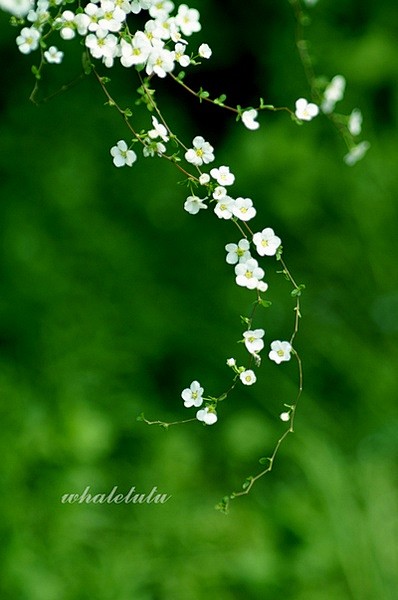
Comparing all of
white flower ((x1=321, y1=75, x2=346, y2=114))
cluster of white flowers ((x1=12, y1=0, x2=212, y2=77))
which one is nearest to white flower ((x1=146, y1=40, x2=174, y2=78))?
cluster of white flowers ((x1=12, y1=0, x2=212, y2=77))

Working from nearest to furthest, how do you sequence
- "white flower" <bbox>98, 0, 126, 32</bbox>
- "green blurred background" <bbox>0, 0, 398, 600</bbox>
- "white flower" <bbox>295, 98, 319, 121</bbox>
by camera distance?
"white flower" <bbox>98, 0, 126, 32</bbox> < "white flower" <bbox>295, 98, 319, 121</bbox> < "green blurred background" <bbox>0, 0, 398, 600</bbox>

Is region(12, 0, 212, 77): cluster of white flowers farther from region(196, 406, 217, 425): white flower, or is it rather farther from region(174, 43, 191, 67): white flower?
region(196, 406, 217, 425): white flower

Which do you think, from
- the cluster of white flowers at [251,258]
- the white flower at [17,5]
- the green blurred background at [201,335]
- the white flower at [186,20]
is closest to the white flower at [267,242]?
the cluster of white flowers at [251,258]

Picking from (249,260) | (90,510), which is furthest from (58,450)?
(249,260)

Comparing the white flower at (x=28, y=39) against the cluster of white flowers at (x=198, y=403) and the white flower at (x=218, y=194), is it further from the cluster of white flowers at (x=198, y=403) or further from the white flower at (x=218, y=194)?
the cluster of white flowers at (x=198, y=403)

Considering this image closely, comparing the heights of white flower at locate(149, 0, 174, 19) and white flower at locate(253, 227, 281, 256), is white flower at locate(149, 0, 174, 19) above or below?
above

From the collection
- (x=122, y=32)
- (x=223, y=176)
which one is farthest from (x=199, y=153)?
(x=122, y=32)

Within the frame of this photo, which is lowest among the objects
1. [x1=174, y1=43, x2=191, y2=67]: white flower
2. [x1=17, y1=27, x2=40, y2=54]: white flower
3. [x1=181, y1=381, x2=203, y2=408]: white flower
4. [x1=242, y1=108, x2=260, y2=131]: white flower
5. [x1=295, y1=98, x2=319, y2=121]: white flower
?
[x1=181, y1=381, x2=203, y2=408]: white flower
